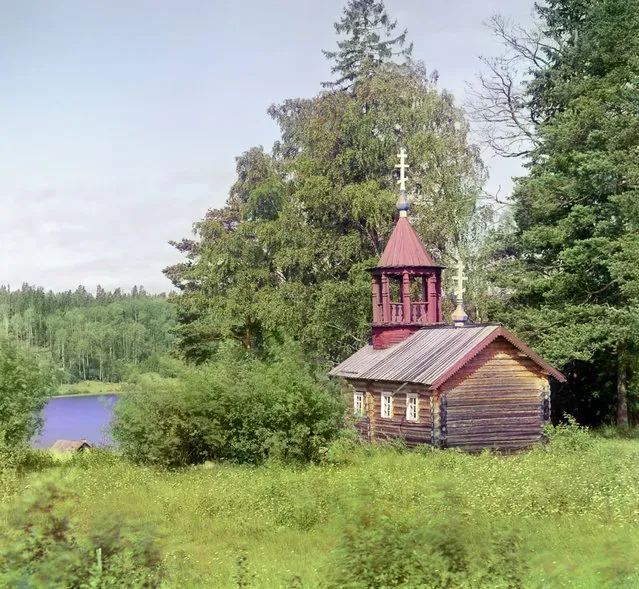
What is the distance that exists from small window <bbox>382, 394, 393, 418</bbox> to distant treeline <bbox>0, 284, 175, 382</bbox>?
232 ft

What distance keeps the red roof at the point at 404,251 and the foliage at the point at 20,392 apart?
12129 mm

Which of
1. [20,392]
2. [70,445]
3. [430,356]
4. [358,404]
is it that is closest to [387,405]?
[358,404]

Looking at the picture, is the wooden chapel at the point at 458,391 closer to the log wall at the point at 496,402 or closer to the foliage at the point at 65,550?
the log wall at the point at 496,402

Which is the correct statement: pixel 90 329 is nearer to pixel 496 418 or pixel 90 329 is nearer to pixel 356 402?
pixel 356 402

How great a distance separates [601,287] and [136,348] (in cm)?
8713

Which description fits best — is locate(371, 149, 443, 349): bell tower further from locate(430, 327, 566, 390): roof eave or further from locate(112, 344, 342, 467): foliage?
locate(112, 344, 342, 467): foliage

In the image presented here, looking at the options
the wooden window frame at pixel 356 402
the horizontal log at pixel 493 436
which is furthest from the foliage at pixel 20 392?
the horizontal log at pixel 493 436

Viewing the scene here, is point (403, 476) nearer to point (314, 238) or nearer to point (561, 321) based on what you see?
point (561, 321)

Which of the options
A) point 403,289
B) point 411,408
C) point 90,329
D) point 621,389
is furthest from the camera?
point 90,329

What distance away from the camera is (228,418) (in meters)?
20.8

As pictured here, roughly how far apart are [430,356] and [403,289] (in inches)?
159

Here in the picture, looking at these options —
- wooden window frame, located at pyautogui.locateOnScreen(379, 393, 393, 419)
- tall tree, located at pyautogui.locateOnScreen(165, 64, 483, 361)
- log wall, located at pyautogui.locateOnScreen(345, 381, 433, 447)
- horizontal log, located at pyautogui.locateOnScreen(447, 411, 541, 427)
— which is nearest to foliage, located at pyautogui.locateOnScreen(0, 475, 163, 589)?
log wall, located at pyautogui.locateOnScreen(345, 381, 433, 447)

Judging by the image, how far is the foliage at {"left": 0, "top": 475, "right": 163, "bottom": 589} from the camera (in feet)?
23.2

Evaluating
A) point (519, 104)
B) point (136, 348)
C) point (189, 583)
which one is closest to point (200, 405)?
point (189, 583)
